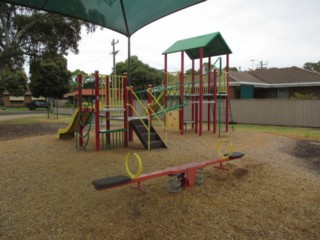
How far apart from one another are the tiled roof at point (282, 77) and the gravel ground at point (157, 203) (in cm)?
1767

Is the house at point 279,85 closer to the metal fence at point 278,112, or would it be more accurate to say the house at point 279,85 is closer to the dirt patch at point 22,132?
→ the metal fence at point 278,112

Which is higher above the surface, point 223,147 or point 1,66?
point 1,66

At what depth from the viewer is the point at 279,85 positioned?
23.0 m

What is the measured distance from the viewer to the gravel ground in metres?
3.13

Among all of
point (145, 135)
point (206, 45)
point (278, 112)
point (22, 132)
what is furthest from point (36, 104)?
point (145, 135)

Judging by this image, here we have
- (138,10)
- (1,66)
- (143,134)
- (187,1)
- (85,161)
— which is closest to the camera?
(187,1)

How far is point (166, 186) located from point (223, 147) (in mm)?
4161

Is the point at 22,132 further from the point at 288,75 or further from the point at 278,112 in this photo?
the point at 288,75

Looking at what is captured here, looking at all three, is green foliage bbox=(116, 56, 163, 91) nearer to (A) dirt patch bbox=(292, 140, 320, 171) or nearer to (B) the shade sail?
(A) dirt patch bbox=(292, 140, 320, 171)

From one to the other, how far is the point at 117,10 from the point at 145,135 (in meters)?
3.46

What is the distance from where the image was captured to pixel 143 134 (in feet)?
27.0

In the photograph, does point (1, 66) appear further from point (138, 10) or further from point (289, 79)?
point (289, 79)

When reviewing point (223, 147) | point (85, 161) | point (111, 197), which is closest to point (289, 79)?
point (223, 147)

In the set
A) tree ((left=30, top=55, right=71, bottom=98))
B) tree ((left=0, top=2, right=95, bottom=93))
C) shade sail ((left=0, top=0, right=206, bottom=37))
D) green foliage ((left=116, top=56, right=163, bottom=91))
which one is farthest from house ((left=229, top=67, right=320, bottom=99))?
tree ((left=30, top=55, right=71, bottom=98))
